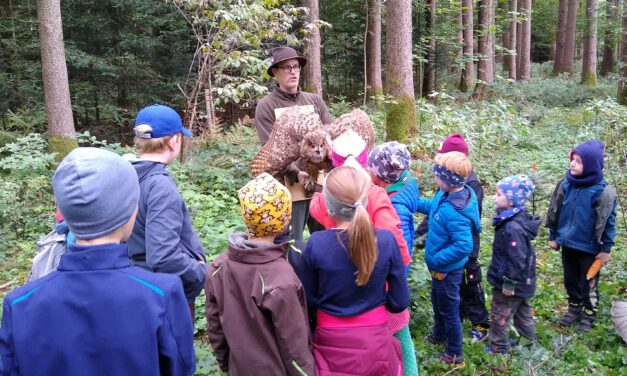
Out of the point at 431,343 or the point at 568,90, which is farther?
the point at 568,90

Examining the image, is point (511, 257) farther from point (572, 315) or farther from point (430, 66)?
point (430, 66)

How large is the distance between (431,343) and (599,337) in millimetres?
1551

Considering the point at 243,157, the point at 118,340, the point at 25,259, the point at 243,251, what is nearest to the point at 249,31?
the point at 243,157

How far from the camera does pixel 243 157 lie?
9516mm

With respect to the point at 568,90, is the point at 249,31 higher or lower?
higher

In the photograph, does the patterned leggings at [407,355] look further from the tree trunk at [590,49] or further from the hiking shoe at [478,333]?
the tree trunk at [590,49]

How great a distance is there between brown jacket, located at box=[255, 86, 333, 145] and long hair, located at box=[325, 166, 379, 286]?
202cm

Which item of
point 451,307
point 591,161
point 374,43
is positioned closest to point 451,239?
point 451,307

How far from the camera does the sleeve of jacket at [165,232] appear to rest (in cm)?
249

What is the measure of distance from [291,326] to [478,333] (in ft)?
8.32

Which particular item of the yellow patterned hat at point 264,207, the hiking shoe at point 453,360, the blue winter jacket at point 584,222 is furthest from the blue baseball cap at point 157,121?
the blue winter jacket at point 584,222

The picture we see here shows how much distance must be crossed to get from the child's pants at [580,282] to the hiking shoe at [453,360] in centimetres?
159

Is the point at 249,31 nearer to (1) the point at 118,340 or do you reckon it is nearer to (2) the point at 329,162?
(2) the point at 329,162

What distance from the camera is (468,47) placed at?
20344 millimetres
